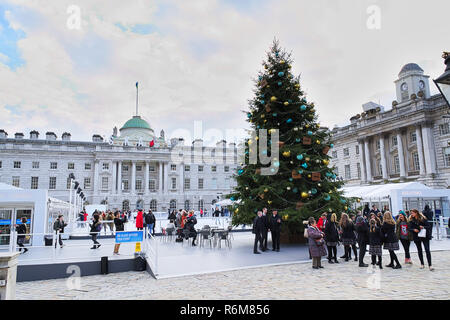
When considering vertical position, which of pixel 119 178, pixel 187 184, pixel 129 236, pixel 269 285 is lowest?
pixel 269 285

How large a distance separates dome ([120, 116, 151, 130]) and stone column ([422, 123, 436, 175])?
58167mm

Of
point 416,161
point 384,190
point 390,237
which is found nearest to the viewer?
point 390,237

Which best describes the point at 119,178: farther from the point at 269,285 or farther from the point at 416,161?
the point at 269,285

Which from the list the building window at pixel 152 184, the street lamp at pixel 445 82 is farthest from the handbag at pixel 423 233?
the building window at pixel 152 184

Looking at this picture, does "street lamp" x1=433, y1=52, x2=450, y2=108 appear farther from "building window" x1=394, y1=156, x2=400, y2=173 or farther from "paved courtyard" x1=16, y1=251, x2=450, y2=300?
"building window" x1=394, y1=156, x2=400, y2=173

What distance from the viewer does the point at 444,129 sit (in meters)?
38.9

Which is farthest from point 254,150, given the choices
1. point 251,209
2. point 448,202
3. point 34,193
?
point 448,202

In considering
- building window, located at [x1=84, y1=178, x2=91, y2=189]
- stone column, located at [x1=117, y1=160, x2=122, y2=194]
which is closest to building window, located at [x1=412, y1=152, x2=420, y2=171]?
stone column, located at [x1=117, y1=160, x2=122, y2=194]

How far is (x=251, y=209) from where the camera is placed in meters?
13.4

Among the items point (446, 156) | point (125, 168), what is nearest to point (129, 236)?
point (446, 156)

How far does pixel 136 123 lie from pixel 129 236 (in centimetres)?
6897
